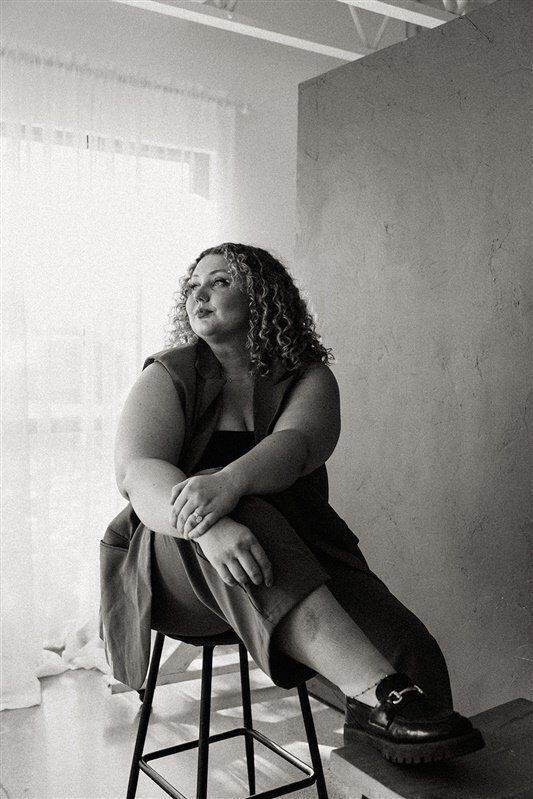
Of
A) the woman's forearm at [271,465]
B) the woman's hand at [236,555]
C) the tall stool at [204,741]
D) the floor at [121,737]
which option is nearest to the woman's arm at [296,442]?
the woman's forearm at [271,465]

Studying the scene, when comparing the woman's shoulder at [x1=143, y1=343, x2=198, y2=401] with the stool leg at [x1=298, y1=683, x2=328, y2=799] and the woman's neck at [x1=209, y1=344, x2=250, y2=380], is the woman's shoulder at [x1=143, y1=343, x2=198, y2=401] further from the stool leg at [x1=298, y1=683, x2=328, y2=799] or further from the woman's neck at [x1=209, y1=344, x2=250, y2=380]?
the stool leg at [x1=298, y1=683, x2=328, y2=799]

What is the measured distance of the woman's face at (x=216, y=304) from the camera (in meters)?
2.21

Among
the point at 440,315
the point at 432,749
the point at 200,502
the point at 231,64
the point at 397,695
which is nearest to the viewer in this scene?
the point at 432,749

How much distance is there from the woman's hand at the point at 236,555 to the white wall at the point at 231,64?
94.7 inches

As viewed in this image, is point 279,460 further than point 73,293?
No

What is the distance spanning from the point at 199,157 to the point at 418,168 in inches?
56.3

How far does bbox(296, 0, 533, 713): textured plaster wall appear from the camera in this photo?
7.85 feet

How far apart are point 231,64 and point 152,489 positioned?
2.68m

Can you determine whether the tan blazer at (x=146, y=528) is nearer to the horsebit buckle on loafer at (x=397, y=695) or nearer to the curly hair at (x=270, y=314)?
the curly hair at (x=270, y=314)

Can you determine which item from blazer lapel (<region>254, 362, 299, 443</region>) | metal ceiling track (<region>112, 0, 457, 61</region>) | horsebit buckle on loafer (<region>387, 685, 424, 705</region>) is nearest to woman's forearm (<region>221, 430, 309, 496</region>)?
blazer lapel (<region>254, 362, 299, 443</region>)

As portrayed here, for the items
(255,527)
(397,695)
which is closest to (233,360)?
(255,527)

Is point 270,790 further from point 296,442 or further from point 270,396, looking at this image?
point 270,396

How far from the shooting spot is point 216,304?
2.22 meters

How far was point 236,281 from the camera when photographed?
225 centimetres
